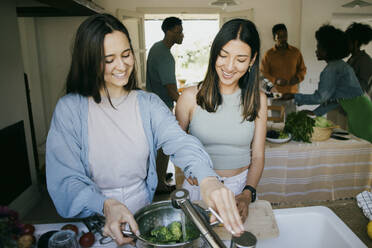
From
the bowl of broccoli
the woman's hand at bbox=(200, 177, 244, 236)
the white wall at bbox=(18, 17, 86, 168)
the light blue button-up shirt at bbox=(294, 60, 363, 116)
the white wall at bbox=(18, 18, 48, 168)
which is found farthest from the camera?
the white wall at bbox=(18, 17, 86, 168)

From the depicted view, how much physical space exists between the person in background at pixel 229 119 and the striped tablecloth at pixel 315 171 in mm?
948

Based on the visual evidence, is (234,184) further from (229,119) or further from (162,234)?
(162,234)

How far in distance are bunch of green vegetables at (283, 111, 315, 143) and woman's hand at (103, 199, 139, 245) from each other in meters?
2.05

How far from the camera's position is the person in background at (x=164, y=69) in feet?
9.74

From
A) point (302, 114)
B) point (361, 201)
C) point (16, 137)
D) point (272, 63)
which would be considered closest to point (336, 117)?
point (302, 114)

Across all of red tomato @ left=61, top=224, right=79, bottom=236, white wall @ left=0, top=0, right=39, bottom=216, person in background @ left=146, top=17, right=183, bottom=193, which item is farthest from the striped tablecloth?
white wall @ left=0, top=0, right=39, bottom=216

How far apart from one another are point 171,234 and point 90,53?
0.68m

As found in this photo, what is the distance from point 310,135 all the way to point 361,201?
1.32m

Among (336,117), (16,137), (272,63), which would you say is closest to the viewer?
(16,137)

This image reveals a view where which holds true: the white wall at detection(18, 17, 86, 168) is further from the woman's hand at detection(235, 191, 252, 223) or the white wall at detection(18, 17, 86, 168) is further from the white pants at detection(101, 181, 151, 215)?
the woman's hand at detection(235, 191, 252, 223)

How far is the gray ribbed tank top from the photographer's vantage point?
4.77ft

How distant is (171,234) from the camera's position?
2.89ft

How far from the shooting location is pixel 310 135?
2.48 metres

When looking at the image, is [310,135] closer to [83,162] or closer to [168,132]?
[168,132]
